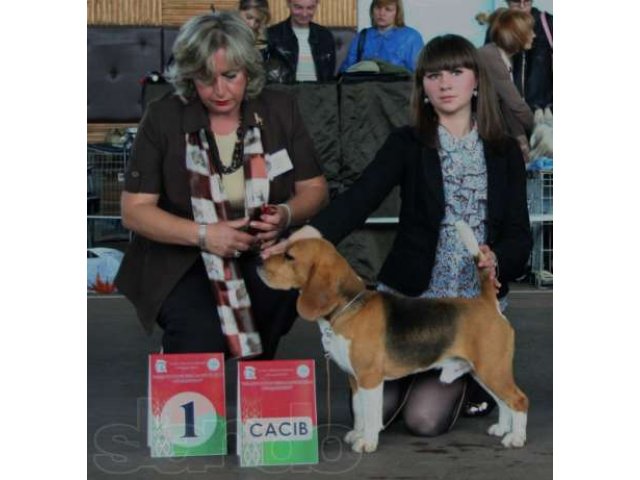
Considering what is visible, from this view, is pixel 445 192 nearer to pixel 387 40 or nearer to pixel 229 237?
pixel 229 237

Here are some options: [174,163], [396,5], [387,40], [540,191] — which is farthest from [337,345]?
[540,191]

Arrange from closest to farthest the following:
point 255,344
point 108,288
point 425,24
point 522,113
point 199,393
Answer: point 199,393
point 255,344
point 522,113
point 425,24
point 108,288

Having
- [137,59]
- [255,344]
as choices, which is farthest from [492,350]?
[137,59]

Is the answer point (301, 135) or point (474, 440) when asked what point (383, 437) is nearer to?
point (474, 440)

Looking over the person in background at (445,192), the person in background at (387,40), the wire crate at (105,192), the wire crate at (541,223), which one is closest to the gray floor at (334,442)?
the person in background at (445,192)

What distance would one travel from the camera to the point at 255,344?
398 cm

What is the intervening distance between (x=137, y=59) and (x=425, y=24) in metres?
1.18

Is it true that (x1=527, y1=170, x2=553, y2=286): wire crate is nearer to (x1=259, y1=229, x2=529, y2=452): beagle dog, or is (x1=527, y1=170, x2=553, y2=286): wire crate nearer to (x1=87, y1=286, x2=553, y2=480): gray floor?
(x1=87, y1=286, x2=553, y2=480): gray floor

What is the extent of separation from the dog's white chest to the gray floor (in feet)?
0.86

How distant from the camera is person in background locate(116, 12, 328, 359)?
12.6 ft

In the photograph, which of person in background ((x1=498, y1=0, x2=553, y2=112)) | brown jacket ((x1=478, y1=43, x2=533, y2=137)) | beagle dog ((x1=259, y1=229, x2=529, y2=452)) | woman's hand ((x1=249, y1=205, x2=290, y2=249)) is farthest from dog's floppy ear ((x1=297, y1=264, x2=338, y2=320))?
person in background ((x1=498, y1=0, x2=553, y2=112))

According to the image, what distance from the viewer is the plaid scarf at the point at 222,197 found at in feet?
12.6

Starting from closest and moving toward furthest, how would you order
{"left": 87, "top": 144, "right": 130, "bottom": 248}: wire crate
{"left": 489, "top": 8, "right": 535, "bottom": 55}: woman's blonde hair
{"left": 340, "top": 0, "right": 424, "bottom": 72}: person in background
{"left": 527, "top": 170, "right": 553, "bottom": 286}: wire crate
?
{"left": 489, "top": 8, "right": 535, "bottom": 55}: woman's blonde hair
{"left": 340, "top": 0, "right": 424, "bottom": 72}: person in background
{"left": 87, "top": 144, "right": 130, "bottom": 248}: wire crate
{"left": 527, "top": 170, "right": 553, "bottom": 286}: wire crate

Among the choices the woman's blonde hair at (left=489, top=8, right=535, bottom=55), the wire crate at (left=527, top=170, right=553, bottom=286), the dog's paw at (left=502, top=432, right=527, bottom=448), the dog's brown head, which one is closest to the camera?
the dog's brown head
